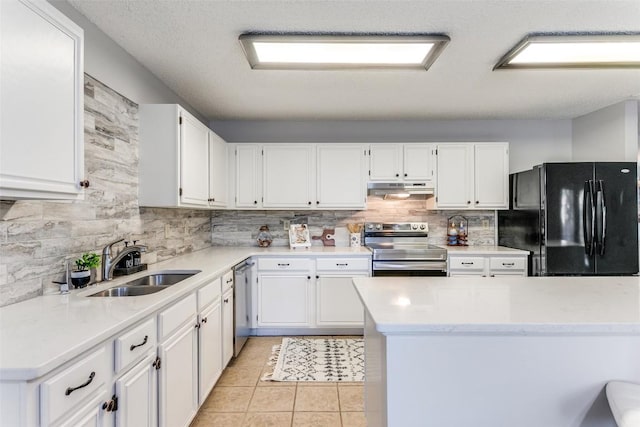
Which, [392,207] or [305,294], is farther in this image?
[392,207]

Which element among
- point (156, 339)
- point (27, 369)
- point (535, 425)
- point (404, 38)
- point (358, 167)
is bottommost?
point (535, 425)

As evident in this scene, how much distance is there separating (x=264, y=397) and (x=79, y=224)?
1.70 meters

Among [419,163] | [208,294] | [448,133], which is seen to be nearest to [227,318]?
[208,294]

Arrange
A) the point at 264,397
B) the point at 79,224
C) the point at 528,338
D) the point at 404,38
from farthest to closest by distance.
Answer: the point at 264,397, the point at 404,38, the point at 79,224, the point at 528,338

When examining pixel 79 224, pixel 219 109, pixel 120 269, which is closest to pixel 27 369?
pixel 79 224

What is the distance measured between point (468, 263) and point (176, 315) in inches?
116

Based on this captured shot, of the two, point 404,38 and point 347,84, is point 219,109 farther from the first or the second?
point 404,38

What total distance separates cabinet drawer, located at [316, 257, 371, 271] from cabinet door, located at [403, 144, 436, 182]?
1097 millimetres

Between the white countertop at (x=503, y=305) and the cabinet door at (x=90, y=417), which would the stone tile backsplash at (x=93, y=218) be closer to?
the cabinet door at (x=90, y=417)

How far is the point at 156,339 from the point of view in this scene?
1611 mm

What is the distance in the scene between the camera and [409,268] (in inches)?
139

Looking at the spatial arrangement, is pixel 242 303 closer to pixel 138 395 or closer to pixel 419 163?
pixel 138 395

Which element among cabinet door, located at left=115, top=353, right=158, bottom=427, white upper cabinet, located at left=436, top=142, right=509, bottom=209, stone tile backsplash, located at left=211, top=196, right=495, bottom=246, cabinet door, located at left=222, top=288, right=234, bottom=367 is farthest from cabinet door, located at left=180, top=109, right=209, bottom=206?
white upper cabinet, located at left=436, top=142, right=509, bottom=209

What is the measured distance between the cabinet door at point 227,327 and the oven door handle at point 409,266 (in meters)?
1.52
